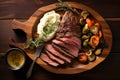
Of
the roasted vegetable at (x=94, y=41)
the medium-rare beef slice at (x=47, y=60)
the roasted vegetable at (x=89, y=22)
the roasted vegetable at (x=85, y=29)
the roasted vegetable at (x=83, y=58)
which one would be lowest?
the medium-rare beef slice at (x=47, y=60)

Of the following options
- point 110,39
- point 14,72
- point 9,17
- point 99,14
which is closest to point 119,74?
point 110,39

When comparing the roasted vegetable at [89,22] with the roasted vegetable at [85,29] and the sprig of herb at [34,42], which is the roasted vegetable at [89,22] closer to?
the roasted vegetable at [85,29]

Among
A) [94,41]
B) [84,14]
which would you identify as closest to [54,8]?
[84,14]

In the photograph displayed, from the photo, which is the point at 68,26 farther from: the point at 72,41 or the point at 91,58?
the point at 91,58

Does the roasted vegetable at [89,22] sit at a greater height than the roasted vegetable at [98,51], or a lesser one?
greater

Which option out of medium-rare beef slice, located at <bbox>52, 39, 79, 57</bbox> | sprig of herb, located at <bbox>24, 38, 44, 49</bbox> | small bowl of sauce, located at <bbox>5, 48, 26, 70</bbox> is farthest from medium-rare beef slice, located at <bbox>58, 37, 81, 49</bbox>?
small bowl of sauce, located at <bbox>5, 48, 26, 70</bbox>

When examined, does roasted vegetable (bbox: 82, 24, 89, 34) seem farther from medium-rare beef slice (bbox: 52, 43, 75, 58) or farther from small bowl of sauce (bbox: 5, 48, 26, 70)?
small bowl of sauce (bbox: 5, 48, 26, 70)

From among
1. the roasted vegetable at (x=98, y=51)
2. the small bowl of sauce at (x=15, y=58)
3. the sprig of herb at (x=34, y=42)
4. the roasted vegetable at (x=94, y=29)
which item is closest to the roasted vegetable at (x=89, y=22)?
the roasted vegetable at (x=94, y=29)
